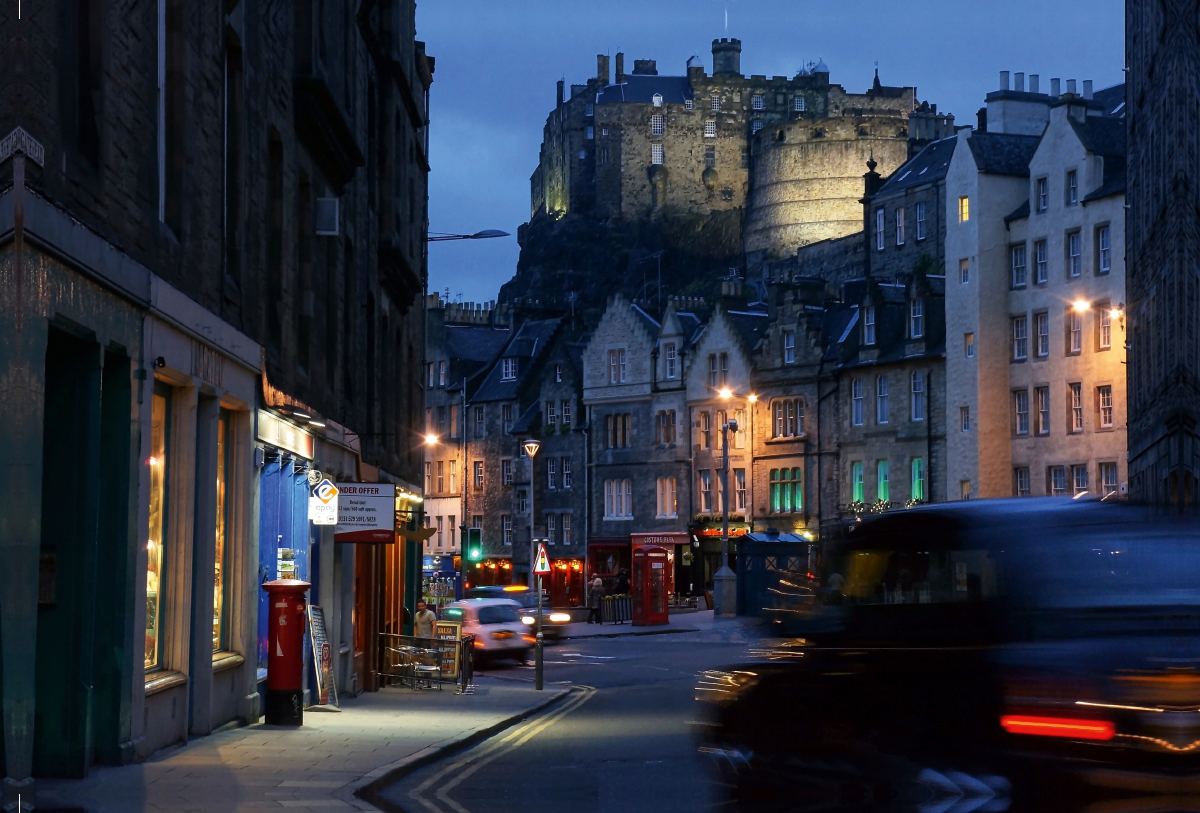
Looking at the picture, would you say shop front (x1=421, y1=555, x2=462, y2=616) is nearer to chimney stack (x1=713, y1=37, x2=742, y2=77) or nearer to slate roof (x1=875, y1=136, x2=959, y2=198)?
slate roof (x1=875, y1=136, x2=959, y2=198)

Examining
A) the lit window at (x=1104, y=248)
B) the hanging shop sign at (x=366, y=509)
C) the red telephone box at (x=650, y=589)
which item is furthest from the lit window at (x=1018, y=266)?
the hanging shop sign at (x=366, y=509)

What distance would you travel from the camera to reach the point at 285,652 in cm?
1866

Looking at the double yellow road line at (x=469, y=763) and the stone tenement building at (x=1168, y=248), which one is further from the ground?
the stone tenement building at (x=1168, y=248)

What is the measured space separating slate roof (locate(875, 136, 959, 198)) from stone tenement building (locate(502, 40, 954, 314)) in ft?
161

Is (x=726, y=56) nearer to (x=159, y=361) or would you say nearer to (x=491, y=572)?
(x=491, y=572)

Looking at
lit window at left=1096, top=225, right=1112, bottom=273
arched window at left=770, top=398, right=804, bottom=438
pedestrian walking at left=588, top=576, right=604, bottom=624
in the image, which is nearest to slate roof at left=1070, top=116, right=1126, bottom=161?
lit window at left=1096, top=225, right=1112, bottom=273

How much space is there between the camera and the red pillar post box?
734 inches

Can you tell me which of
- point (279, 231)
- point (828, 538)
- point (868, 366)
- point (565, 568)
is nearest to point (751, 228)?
point (565, 568)

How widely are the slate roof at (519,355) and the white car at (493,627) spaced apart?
45.5 meters

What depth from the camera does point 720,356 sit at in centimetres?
7338

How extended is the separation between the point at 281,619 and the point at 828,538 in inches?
328

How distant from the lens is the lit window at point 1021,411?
61.0 m

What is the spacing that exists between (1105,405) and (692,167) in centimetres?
9300

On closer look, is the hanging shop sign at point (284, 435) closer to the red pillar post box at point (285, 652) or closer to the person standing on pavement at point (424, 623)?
the red pillar post box at point (285, 652)
